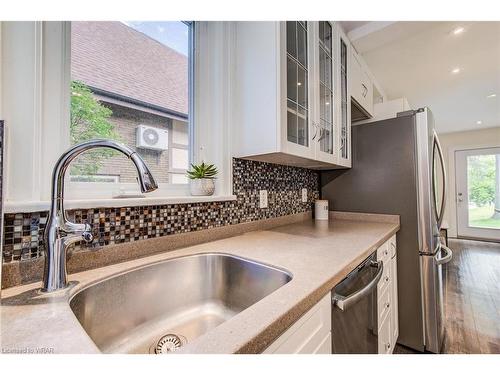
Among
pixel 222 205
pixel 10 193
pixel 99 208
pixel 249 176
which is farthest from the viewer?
pixel 249 176

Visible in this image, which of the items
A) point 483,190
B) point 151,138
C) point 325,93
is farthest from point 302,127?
point 483,190

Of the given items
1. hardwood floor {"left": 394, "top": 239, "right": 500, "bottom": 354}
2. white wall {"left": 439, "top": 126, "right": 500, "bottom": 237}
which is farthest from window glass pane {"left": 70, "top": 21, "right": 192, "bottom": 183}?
white wall {"left": 439, "top": 126, "right": 500, "bottom": 237}

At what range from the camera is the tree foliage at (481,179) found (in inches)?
171

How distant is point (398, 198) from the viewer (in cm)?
159

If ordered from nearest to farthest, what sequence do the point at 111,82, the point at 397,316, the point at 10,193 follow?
1. the point at 10,193
2. the point at 111,82
3. the point at 397,316

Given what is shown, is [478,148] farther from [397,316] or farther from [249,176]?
[249,176]

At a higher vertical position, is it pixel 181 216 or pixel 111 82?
pixel 111 82

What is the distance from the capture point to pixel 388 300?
1.31 m

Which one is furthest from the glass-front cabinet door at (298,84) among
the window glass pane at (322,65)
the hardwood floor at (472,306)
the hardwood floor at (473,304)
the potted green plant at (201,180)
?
the hardwood floor at (473,304)

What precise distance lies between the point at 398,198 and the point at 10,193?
1.94m

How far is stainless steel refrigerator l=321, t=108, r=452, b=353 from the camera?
1.44 metres

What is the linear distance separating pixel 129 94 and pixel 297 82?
2.68 feet

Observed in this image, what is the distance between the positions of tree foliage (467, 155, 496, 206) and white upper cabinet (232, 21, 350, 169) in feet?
16.4
